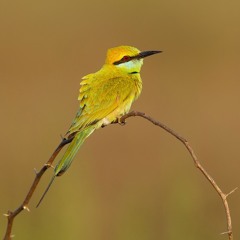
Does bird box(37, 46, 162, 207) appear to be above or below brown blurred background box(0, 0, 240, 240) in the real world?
above

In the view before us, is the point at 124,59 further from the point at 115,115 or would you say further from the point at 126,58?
the point at 115,115

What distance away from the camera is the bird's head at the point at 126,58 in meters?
3.27

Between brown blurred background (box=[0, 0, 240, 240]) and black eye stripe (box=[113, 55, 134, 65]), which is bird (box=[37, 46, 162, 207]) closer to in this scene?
black eye stripe (box=[113, 55, 134, 65])

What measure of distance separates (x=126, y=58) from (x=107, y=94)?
248mm

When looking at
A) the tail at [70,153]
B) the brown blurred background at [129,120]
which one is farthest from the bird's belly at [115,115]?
the brown blurred background at [129,120]

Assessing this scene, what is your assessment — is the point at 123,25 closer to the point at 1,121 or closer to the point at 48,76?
the point at 48,76

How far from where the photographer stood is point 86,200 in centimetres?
355

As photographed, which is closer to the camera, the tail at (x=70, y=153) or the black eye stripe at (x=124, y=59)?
the tail at (x=70, y=153)

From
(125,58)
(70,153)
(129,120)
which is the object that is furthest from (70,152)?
(129,120)

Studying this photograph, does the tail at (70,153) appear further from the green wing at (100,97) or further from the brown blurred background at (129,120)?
the brown blurred background at (129,120)

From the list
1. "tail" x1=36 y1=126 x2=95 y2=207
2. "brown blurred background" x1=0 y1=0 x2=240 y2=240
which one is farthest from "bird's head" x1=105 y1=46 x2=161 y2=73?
"brown blurred background" x1=0 y1=0 x2=240 y2=240

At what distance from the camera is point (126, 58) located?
328cm

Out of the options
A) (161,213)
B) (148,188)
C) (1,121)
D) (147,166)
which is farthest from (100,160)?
(161,213)

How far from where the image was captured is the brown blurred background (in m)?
3.52
